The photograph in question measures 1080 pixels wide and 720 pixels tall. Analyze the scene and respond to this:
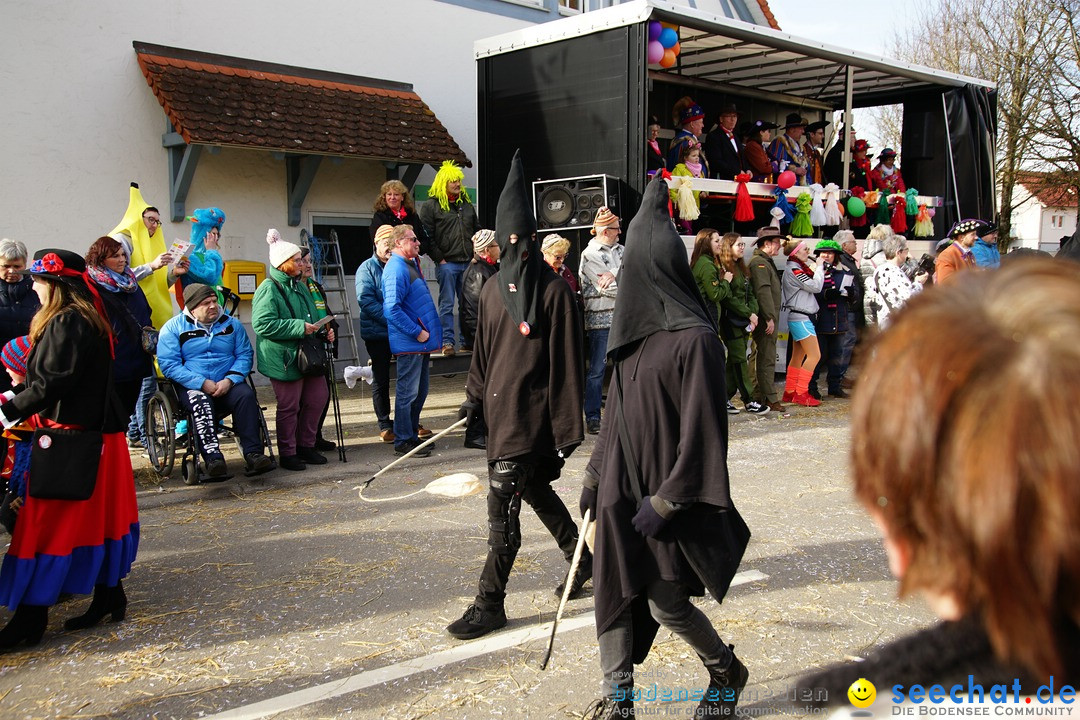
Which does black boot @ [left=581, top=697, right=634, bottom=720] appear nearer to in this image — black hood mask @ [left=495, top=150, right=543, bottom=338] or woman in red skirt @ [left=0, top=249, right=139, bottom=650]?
black hood mask @ [left=495, top=150, right=543, bottom=338]

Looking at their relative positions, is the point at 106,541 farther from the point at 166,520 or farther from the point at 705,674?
the point at 705,674

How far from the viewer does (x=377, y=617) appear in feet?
14.6

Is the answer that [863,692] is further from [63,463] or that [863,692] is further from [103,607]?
[103,607]

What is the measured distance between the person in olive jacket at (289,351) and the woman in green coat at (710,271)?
407 centimetres

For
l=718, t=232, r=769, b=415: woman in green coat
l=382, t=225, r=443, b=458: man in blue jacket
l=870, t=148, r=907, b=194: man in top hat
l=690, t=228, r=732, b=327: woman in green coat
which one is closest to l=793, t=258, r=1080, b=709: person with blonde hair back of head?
l=382, t=225, r=443, b=458: man in blue jacket

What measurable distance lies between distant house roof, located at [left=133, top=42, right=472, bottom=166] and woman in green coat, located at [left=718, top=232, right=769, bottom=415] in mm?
4381

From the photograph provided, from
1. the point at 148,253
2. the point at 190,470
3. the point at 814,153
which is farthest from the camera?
the point at 814,153

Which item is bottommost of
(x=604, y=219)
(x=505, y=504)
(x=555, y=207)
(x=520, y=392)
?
(x=505, y=504)

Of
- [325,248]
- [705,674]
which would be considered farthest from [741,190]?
[705,674]

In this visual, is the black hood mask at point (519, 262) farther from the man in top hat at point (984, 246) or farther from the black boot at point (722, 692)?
the man in top hat at point (984, 246)

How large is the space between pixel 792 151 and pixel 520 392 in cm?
1051

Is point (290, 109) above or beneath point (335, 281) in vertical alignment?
above

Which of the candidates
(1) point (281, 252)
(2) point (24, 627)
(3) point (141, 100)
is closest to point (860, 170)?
(1) point (281, 252)

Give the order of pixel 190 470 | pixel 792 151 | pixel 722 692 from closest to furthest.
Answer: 1. pixel 722 692
2. pixel 190 470
3. pixel 792 151
